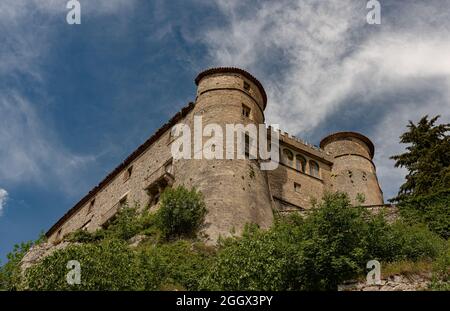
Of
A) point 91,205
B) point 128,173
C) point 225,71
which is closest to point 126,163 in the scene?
point 128,173

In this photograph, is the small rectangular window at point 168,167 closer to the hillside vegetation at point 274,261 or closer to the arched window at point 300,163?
the arched window at point 300,163

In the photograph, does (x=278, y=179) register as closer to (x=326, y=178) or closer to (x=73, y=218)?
(x=326, y=178)

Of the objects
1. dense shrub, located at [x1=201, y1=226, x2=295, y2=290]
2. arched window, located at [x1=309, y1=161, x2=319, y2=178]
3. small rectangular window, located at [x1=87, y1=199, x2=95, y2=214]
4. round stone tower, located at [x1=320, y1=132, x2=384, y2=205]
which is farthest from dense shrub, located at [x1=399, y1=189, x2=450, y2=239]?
small rectangular window, located at [x1=87, y1=199, x2=95, y2=214]

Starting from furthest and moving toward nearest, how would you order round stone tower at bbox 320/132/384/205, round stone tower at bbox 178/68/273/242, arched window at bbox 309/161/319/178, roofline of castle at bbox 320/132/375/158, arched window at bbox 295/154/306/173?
roofline of castle at bbox 320/132/375/158
arched window at bbox 309/161/319/178
round stone tower at bbox 320/132/384/205
arched window at bbox 295/154/306/173
round stone tower at bbox 178/68/273/242

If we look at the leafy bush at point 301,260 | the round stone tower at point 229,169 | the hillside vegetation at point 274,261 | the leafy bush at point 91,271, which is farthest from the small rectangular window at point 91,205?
the leafy bush at point 301,260

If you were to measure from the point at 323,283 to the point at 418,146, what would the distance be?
52.0 ft

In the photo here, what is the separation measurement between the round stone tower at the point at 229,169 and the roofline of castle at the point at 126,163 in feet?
5.00

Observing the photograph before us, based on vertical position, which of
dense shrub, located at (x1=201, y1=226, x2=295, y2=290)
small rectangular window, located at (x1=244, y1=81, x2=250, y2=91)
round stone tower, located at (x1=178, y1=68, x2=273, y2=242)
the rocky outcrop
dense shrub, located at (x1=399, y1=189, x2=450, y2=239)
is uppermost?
small rectangular window, located at (x1=244, y1=81, x2=250, y2=91)

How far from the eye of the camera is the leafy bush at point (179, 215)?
2288 centimetres

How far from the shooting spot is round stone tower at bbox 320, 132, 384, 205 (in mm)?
33375

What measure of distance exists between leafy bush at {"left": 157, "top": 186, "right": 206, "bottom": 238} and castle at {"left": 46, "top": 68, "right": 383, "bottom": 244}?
0.56m

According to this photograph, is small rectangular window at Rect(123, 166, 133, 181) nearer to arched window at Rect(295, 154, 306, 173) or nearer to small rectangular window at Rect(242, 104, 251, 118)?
small rectangular window at Rect(242, 104, 251, 118)
